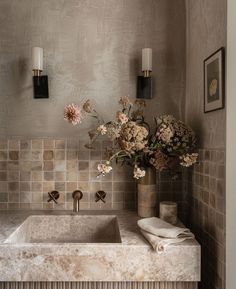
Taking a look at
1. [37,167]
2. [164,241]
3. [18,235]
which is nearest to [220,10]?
[164,241]

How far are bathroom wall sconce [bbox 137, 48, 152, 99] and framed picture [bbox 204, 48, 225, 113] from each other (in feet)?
1.25

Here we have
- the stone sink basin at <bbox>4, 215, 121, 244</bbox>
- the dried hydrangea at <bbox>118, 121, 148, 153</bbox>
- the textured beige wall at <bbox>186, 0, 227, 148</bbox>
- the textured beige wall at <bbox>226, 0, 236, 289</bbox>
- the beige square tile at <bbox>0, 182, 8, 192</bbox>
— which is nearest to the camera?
the textured beige wall at <bbox>226, 0, 236, 289</bbox>

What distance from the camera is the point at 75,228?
64.7 inches

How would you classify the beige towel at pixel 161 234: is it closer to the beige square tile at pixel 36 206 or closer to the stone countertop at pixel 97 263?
the stone countertop at pixel 97 263

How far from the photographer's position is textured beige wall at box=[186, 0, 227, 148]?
1232mm

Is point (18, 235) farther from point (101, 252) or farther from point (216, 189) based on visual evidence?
point (216, 189)

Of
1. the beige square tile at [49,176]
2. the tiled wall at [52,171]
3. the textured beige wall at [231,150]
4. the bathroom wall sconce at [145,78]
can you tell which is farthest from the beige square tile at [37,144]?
the textured beige wall at [231,150]

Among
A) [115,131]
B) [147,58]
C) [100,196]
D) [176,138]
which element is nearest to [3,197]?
[100,196]

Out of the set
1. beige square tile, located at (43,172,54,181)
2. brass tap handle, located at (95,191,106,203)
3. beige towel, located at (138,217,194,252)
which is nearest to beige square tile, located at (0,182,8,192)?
beige square tile, located at (43,172,54,181)

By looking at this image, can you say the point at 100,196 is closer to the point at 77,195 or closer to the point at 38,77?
the point at 77,195

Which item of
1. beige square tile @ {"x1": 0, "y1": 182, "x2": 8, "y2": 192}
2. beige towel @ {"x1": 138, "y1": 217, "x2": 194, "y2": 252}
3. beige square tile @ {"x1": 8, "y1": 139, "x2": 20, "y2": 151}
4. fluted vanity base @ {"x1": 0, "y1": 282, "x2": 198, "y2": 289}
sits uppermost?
beige square tile @ {"x1": 8, "y1": 139, "x2": 20, "y2": 151}

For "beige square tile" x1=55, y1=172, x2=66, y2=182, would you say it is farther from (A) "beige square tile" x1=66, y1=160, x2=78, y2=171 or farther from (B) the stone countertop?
(B) the stone countertop

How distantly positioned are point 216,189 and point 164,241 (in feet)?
1.03

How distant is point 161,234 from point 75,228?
0.60m
